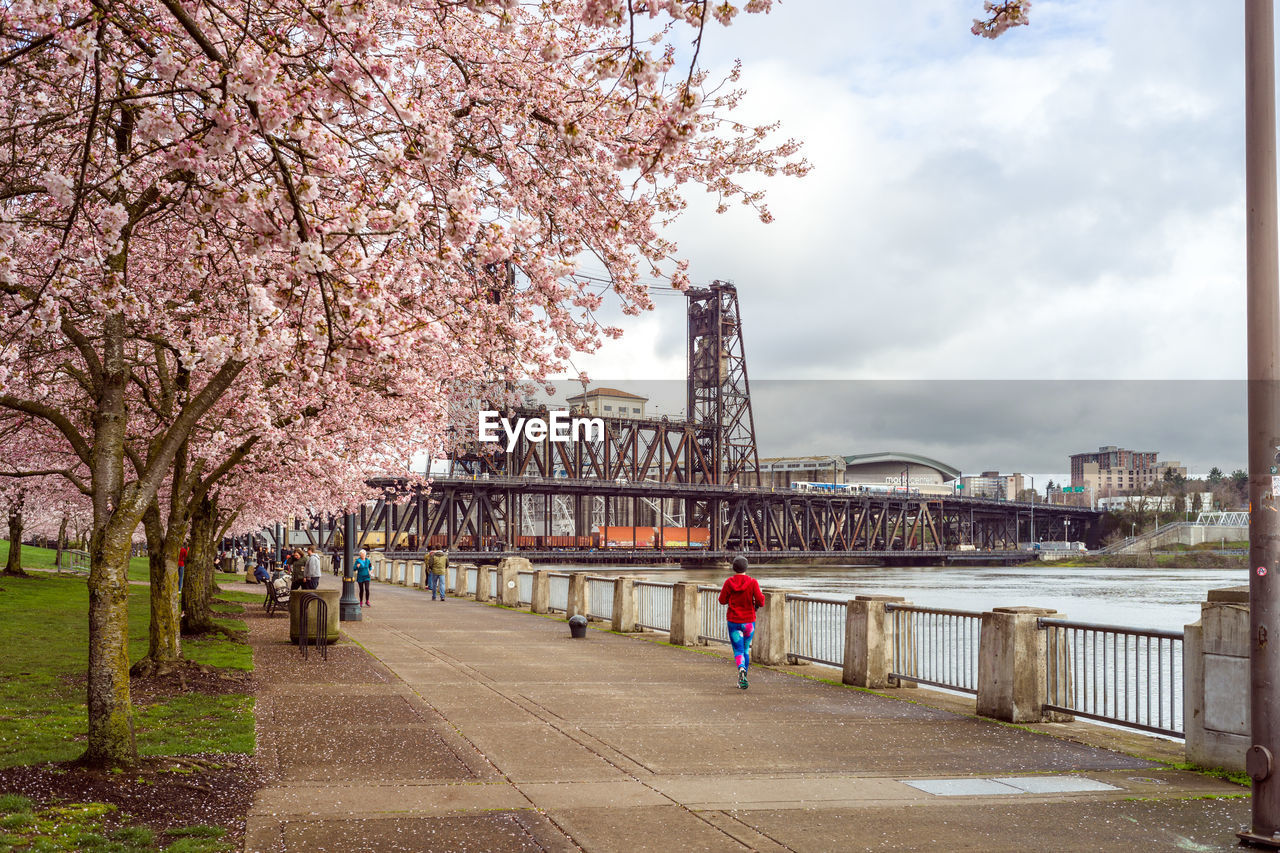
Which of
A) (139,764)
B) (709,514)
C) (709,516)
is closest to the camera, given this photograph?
(139,764)

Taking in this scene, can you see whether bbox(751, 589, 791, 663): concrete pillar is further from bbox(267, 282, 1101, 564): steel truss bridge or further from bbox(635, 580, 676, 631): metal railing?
bbox(267, 282, 1101, 564): steel truss bridge

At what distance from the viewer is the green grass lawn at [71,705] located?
31.6 feet

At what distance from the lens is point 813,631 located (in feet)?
55.4

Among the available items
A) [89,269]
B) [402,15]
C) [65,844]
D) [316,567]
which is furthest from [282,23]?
[316,567]

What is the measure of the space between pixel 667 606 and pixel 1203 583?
3265 inches

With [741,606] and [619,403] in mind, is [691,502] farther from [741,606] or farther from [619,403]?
[741,606]

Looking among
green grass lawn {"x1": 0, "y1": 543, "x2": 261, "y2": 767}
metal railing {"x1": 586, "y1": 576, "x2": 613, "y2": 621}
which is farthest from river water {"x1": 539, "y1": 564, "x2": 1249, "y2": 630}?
green grass lawn {"x1": 0, "y1": 543, "x2": 261, "y2": 767}

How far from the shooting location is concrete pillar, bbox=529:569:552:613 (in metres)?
29.3

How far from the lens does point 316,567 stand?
2709cm

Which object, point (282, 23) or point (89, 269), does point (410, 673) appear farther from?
point (282, 23)

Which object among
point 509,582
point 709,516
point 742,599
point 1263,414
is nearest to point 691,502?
point 709,516

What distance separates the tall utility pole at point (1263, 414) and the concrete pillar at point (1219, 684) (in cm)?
207

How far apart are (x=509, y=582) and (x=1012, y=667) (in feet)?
74.5

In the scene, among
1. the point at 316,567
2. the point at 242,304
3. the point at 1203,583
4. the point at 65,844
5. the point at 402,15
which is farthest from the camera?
the point at 1203,583
